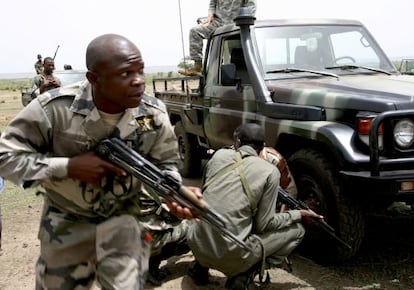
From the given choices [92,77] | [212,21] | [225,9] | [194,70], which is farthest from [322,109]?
[194,70]

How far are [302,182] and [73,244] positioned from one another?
216 centimetres

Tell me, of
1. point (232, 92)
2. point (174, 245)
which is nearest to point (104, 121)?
point (174, 245)

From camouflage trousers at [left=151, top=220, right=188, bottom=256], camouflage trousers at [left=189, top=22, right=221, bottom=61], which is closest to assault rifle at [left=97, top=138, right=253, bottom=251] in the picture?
camouflage trousers at [left=151, top=220, right=188, bottom=256]

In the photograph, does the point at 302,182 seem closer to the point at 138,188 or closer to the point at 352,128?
the point at 352,128

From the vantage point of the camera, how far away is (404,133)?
341 cm

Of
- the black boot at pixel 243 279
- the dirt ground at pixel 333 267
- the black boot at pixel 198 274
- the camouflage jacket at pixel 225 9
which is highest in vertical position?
the camouflage jacket at pixel 225 9

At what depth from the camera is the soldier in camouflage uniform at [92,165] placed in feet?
6.62

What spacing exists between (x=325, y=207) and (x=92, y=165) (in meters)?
2.13

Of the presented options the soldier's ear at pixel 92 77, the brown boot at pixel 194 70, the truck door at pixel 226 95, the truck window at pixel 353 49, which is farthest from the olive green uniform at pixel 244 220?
the brown boot at pixel 194 70

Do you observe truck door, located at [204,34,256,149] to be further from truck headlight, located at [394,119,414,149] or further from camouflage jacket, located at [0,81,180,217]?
camouflage jacket, located at [0,81,180,217]

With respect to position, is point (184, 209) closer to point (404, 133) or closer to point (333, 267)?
point (404, 133)

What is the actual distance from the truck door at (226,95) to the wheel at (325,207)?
0.85 meters

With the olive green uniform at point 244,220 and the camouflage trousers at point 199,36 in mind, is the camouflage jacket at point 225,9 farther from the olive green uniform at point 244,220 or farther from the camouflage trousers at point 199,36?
the olive green uniform at point 244,220

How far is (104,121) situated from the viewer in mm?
2125
